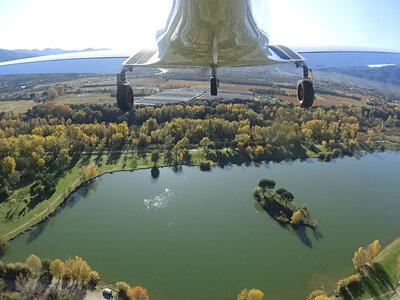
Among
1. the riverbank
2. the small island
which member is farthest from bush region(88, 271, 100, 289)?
the small island

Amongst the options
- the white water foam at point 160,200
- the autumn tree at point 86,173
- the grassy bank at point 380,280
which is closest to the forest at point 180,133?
the autumn tree at point 86,173

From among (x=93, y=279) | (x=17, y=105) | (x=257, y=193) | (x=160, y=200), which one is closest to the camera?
(x=93, y=279)

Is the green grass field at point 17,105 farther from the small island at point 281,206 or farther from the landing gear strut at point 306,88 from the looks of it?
the landing gear strut at point 306,88

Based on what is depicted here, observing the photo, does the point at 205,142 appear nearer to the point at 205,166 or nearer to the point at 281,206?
the point at 205,166

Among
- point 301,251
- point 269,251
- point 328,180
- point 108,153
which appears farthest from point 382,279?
point 108,153

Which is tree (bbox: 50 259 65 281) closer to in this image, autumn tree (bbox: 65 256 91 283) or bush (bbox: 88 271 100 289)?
autumn tree (bbox: 65 256 91 283)

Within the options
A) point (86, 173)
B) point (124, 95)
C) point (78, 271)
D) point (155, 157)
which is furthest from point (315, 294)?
point (86, 173)
